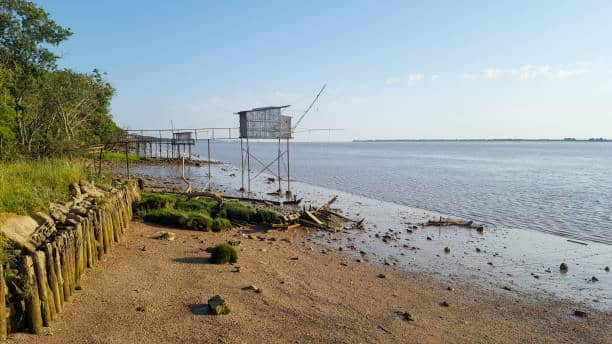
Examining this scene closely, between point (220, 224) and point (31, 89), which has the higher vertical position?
point (31, 89)

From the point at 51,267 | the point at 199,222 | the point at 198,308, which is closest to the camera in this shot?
the point at 51,267

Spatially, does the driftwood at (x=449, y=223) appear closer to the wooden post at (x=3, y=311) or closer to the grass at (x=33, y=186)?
the grass at (x=33, y=186)

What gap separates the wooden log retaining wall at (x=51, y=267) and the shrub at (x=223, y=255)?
3.05 m

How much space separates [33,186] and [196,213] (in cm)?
657

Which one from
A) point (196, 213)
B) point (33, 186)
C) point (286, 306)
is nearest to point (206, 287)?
point (286, 306)

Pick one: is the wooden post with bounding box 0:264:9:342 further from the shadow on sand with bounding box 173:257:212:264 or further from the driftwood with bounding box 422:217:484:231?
the driftwood with bounding box 422:217:484:231

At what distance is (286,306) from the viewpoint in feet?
33.9

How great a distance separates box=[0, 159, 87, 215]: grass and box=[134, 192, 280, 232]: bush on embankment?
3.17 m

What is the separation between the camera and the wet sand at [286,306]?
27.9ft

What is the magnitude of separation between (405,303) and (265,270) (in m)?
4.18

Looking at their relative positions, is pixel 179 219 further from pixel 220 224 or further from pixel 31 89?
pixel 31 89

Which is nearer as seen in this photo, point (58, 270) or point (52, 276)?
point (52, 276)

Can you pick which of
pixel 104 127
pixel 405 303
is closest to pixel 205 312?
pixel 405 303

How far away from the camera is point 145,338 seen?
8.00m
